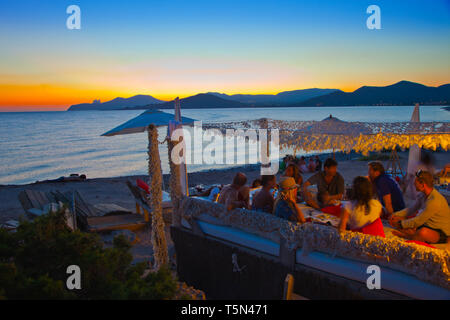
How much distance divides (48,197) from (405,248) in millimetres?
8589

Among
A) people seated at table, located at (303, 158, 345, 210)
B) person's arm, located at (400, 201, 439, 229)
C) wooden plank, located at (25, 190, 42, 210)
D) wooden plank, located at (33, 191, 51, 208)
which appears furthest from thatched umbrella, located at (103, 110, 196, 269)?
wooden plank, located at (33, 191, 51, 208)

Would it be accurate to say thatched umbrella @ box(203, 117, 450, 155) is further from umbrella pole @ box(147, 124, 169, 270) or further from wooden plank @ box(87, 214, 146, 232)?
wooden plank @ box(87, 214, 146, 232)

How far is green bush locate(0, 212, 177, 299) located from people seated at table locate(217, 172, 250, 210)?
1807 mm

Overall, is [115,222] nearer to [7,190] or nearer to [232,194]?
[232,194]

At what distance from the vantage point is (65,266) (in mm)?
2910

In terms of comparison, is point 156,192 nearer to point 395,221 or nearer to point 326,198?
point 326,198

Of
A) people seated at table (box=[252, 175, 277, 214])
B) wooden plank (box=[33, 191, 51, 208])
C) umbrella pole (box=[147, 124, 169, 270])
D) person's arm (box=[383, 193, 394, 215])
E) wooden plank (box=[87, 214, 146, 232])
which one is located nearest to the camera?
people seated at table (box=[252, 175, 277, 214])

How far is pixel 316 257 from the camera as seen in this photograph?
12.3ft

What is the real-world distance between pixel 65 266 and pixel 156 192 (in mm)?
2442

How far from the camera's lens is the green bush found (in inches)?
96.1

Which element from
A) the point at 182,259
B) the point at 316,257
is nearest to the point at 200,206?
the point at 182,259

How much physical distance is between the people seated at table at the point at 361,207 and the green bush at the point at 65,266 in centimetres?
237

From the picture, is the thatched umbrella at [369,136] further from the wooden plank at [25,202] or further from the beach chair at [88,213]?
the wooden plank at [25,202]

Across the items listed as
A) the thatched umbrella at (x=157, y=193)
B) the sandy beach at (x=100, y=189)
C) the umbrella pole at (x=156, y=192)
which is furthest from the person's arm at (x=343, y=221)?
the sandy beach at (x=100, y=189)
